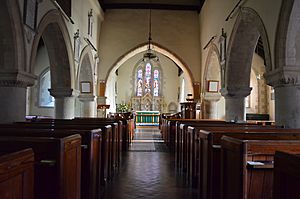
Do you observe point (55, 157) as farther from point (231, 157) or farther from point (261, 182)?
point (261, 182)

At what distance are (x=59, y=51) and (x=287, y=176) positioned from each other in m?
7.94

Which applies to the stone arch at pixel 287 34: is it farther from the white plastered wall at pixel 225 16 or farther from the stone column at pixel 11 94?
the stone column at pixel 11 94

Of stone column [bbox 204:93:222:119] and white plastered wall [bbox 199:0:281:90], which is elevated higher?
white plastered wall [bbox 199:0:281:90]

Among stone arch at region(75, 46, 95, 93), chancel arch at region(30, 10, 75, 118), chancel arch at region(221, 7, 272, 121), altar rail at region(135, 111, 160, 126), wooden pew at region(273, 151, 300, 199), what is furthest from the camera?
altar rail at region(135, 111, 160, 126)

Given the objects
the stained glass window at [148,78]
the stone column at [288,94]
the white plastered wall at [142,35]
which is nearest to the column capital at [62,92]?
the white plastered wall at [142,35]

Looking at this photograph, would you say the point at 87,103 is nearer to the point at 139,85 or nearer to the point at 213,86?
the point at 213,86

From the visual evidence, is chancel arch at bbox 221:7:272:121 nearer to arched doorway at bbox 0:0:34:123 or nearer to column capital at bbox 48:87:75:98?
column capital at bbox 48:87:75:98

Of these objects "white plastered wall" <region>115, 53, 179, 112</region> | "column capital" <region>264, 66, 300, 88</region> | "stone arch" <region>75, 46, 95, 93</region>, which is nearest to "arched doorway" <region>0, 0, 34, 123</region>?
"column capital" <region>264, 66, 300, 88</region>

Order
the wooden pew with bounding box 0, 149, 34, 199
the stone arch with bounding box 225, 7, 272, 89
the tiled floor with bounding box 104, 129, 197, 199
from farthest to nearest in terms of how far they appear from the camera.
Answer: the stone arch with bounding box 225, 7, 272, 89 → the tiled floor with bounding box 104, 129, 197, 199 → the wooden pew with bounding box 0, 149, 34, 199

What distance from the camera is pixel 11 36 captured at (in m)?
5.18

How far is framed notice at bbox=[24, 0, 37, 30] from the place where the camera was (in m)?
5.55

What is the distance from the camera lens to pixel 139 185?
12.9ft

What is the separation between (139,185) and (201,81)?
32.0 feet

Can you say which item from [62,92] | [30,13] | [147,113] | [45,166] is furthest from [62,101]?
[147,113]
